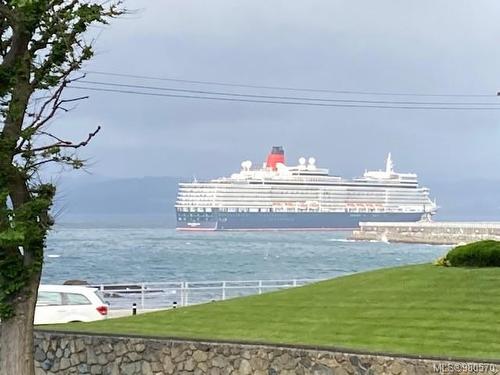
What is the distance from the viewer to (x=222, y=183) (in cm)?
14925

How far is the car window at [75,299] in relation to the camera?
23.2 m

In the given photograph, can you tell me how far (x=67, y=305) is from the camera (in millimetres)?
23109

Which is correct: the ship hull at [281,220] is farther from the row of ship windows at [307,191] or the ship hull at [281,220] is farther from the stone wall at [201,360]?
the stone wall at [201,360]

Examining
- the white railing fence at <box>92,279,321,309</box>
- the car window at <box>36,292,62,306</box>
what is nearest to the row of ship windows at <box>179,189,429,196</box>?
the white railing fence at <box>92,279,321,309</box>

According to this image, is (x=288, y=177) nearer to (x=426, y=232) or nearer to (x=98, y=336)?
(x=426, y=232)

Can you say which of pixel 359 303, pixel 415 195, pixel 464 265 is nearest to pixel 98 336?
pixel 359 303

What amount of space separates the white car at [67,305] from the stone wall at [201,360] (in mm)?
6303

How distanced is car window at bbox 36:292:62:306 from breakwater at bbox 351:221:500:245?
86.8 metres

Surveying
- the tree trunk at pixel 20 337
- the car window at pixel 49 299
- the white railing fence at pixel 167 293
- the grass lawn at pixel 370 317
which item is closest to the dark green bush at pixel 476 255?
the grass lawn at pixel 370 317

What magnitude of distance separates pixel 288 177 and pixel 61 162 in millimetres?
136422

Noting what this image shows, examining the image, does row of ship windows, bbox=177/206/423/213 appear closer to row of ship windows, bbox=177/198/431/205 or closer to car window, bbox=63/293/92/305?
row of ship windows, bbox=177/198/431/205

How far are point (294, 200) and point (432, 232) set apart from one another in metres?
30.3

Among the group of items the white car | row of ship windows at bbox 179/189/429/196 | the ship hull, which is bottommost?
the white car

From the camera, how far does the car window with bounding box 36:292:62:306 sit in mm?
22938
